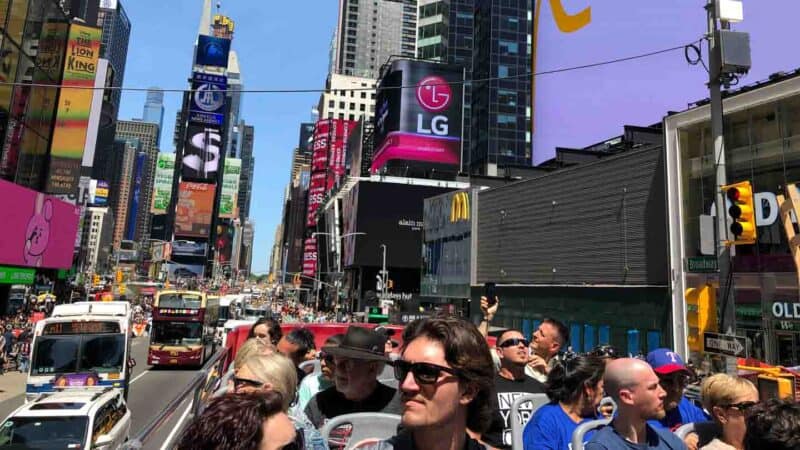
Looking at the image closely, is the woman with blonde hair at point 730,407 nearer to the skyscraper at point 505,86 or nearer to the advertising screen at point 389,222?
the advertising screen at point 389,222

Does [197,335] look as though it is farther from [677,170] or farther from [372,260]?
[372,260]

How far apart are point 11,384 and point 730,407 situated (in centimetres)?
2246

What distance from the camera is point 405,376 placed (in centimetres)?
192

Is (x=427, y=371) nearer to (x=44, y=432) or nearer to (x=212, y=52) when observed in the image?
(x=44, y=432)

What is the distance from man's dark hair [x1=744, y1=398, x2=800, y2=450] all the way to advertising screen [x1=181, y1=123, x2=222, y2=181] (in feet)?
406

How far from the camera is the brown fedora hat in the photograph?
348cm

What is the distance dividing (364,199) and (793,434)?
236ft

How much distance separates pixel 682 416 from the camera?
4.22 meters

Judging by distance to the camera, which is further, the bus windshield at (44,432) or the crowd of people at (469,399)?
the bus windshield at (44,432)

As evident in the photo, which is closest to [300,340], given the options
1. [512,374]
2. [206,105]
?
[512,374]

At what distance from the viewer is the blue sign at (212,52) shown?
4943 inches

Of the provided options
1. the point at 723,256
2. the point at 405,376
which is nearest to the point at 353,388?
the point at 405,376

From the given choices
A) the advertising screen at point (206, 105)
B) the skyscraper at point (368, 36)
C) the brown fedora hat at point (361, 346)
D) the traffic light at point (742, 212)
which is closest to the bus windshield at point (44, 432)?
the brown fedora hat at point (361, 346)

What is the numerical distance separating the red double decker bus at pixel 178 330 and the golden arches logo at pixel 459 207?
21.7 meters
